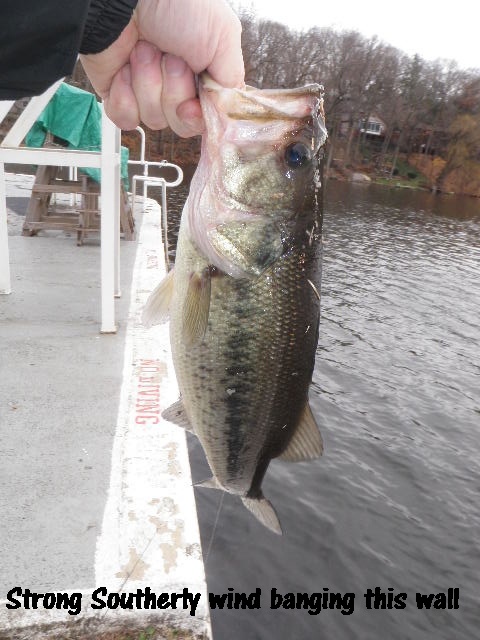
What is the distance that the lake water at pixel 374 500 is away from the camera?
4.96m

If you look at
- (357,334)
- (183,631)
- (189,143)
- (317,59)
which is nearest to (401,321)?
(357,334)

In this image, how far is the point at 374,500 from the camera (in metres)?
6.53

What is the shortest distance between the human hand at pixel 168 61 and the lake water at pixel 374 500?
4233 mm

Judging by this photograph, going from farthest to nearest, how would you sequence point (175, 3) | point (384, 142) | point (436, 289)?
point (384, 142)
point (436, 289)
point (175, 3)

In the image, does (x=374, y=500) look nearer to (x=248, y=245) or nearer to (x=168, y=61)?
(x=248, y=245)

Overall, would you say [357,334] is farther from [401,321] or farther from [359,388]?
[359,388]

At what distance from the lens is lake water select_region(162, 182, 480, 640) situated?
4961 mm

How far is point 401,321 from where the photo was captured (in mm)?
13352

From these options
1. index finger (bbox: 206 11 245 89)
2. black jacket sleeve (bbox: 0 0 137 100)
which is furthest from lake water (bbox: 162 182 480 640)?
black jacket sleeve (bbox: 0 0 137 100)

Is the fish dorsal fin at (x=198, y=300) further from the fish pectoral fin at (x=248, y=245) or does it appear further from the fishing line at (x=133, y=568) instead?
the fishing line at (x=133, y=568)

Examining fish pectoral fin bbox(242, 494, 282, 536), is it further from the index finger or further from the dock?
the index finger

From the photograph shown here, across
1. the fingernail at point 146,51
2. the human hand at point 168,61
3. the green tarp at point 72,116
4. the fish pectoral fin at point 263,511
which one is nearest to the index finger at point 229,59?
the human hand at point 168,61

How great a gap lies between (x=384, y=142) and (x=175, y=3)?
2740 inches

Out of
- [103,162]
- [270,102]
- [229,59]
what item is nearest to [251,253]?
[270,102]
